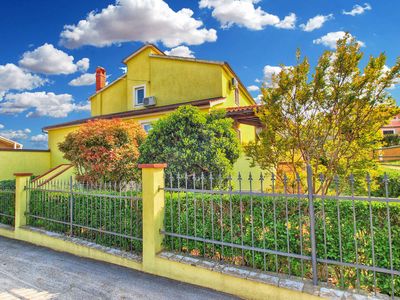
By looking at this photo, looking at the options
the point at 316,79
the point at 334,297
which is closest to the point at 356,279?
the point at 334,297

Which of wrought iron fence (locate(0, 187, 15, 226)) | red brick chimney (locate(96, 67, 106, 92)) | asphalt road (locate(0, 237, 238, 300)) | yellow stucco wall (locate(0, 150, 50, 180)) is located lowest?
asphalt road (locate(0, 237, 238, 300))

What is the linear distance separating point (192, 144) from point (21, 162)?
14.1 metres

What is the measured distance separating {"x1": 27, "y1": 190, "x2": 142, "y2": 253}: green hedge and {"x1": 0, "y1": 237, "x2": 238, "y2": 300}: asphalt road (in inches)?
19.7

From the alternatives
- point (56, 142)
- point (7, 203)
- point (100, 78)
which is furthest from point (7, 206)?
point (100, 78)

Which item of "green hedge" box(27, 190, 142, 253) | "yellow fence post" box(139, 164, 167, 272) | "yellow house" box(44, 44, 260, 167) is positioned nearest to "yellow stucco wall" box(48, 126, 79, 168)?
"yellow house" box(44, 44, 260, 167)

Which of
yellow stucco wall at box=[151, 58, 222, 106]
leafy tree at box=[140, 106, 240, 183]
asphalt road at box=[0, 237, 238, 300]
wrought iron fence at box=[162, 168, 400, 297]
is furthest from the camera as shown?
yellow stucco wall at box=[151, 58, 222, 106]

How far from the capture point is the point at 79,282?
4078mm

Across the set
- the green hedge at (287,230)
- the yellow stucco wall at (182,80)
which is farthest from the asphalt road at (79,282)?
the yellow stucco wall at (182,80)

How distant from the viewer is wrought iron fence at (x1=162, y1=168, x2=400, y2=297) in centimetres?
301

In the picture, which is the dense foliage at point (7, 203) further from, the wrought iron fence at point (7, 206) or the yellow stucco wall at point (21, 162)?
the yellow stucco wall at point (21, 162)

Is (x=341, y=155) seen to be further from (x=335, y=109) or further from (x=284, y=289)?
(x=284, y=289)

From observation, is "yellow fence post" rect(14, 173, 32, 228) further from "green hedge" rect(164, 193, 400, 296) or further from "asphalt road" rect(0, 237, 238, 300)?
"green hedge" rect(164, 193, 400, 296)

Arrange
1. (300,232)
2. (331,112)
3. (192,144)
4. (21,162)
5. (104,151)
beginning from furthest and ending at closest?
(21,162)
(104,151)
(192,144)
(331,112)
(300,232)

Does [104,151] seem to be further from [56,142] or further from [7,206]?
[56,142]
